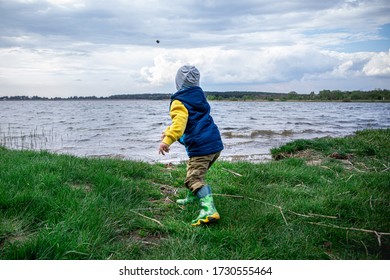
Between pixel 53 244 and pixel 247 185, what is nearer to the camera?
pixel 53 244

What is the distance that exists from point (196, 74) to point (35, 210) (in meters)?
2.20

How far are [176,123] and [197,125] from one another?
33cm

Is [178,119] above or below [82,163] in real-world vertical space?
above

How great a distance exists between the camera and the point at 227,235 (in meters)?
3.24

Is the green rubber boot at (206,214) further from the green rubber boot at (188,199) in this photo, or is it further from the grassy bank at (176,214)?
the green rubber boot at (188,199)

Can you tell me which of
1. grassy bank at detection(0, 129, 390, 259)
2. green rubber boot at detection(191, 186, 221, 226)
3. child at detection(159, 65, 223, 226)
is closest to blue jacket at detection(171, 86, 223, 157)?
child at detection(159, 65, 223, 226)

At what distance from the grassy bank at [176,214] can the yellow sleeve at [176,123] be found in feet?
2.83

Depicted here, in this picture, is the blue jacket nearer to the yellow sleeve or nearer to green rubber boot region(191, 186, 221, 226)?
the yellow sleeve

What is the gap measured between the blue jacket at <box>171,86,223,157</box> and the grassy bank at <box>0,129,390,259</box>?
700mm

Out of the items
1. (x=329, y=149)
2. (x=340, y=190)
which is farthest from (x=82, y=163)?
(x=329, y=149)

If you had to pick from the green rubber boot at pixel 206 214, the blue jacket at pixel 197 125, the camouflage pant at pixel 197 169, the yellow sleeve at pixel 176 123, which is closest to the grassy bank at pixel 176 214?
the green rubber boot at pixel 206 214

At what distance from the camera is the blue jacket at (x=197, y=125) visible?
12.9 ft

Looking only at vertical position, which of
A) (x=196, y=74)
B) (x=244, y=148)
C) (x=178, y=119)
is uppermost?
(x=196, y=74)
